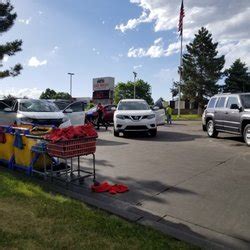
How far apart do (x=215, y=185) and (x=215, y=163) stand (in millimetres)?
2397

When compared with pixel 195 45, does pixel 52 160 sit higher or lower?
lower

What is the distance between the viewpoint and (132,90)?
351 feet

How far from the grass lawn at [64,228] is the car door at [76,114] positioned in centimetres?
1021

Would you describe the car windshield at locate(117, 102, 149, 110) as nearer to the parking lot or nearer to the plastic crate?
the parking lot

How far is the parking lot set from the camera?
16.8ft

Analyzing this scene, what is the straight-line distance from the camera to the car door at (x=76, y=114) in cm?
1600

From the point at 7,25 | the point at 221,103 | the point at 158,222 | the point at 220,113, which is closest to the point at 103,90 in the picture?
the point at 7,25

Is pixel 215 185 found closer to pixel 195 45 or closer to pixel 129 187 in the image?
pixel 129 187

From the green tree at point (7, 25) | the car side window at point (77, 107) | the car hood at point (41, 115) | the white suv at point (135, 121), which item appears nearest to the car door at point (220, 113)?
the white suv at point (135, 121)

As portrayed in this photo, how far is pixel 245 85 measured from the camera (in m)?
68.7

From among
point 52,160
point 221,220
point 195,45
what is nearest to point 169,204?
point 221,220

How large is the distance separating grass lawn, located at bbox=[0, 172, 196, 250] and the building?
36699 mm

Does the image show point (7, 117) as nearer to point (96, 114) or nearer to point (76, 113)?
point (76, 113)

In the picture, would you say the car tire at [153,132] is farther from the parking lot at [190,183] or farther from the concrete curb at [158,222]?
the concrete curb at [158,222]
